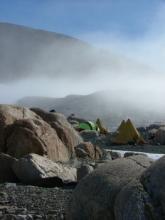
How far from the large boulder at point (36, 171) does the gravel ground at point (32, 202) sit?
1.36 feet

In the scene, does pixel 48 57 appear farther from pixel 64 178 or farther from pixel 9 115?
pixel 64 178

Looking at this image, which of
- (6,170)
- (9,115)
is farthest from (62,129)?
(6,170)

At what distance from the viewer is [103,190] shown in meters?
5.08

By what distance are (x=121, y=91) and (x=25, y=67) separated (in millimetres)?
43080

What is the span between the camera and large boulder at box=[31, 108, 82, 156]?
47.4ft

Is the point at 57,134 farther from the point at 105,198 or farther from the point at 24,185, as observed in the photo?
the point at 105,198

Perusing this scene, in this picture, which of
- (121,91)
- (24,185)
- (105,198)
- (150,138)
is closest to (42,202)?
(24,185)

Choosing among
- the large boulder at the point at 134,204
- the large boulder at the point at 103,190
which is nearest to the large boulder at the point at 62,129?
the large boulder at the point at 103,190

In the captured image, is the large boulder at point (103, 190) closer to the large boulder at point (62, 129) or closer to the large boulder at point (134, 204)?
the large boulder at point (134, 204)

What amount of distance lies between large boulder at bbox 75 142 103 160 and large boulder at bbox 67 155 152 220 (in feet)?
30.6

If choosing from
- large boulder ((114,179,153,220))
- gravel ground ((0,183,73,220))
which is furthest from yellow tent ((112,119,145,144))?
large boulder ((114,179,153,220))

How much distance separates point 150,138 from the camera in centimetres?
2647

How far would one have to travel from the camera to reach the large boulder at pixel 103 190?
16.1 feet

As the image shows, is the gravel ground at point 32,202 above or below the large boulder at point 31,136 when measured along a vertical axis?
below
